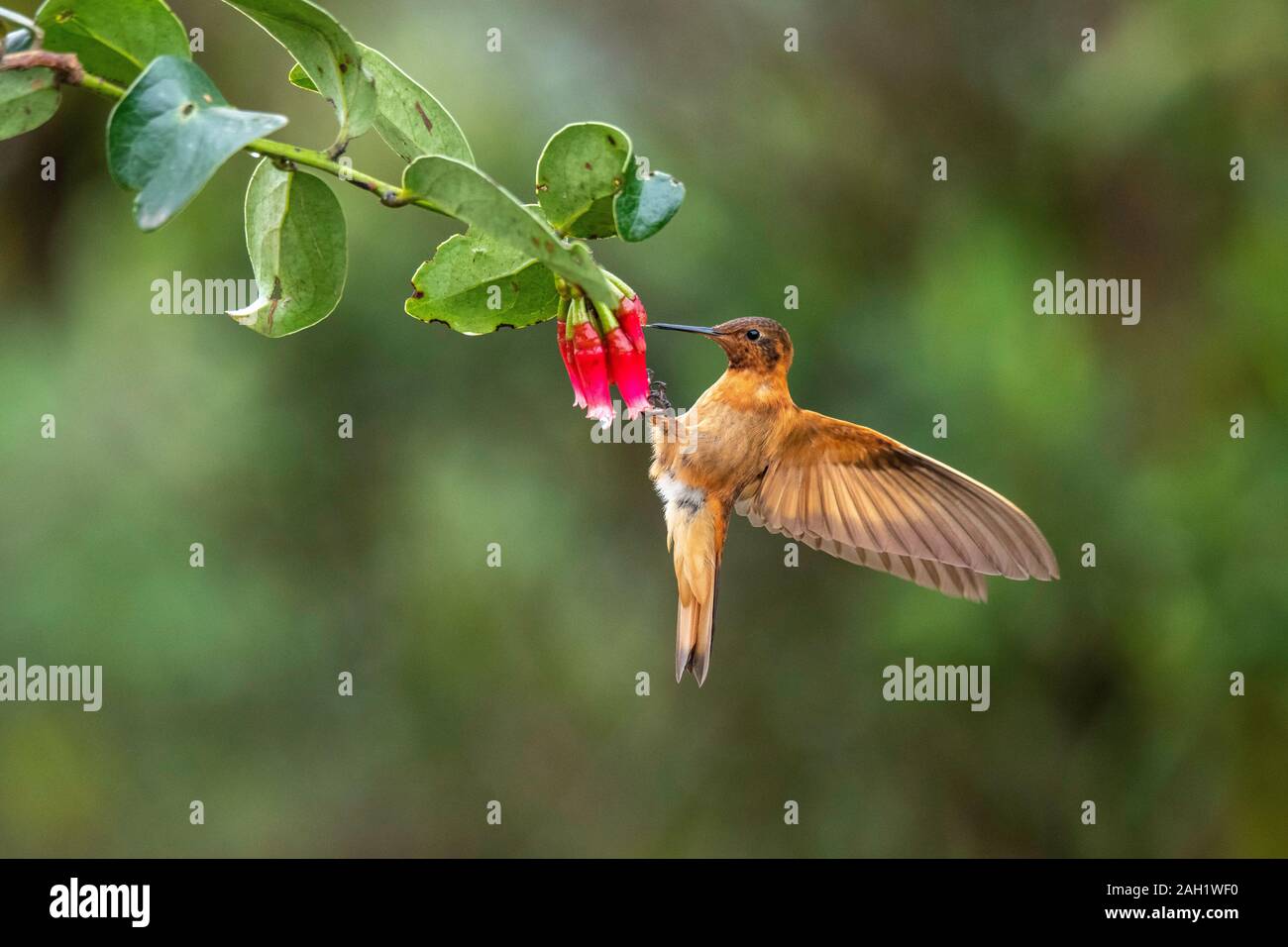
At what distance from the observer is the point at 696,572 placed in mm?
1777

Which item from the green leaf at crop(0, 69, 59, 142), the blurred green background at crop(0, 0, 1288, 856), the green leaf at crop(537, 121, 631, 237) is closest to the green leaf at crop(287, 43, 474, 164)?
the green leaf at crop(537, 121, 631, 237)

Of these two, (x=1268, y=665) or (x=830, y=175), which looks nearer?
(x=1268, y=665)

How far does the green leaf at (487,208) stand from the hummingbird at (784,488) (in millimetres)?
764

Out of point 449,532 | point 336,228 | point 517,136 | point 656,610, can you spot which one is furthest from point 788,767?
point 336,228

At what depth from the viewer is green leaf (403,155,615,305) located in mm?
830

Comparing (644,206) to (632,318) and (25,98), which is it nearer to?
(632,318)

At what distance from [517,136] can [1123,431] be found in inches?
76.0

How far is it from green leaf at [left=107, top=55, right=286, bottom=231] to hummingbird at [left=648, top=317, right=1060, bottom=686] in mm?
880

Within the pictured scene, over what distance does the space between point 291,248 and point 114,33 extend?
0.23 m

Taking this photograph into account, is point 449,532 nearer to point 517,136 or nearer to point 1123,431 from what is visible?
point 517,136

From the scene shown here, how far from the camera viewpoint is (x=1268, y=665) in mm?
3504

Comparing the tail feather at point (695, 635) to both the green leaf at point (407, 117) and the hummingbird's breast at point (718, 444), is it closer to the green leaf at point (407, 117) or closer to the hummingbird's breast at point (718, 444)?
the hummingbird's breast at point (718, 444)

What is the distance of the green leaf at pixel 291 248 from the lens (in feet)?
3.46

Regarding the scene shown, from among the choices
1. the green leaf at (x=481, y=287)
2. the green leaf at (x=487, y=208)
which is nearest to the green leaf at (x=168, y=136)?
the green leaf at (x=487, y=208)
